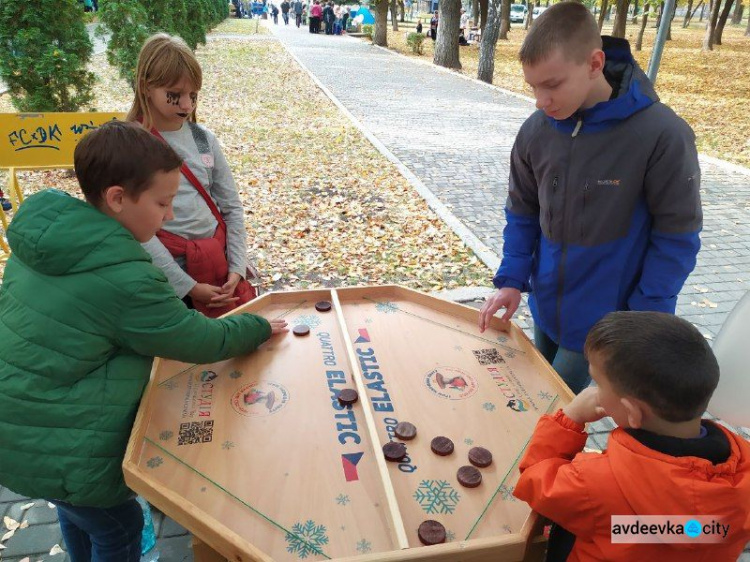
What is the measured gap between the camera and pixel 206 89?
15.4 meters

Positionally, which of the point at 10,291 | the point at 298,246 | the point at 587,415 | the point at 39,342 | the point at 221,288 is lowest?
the point at 298,246

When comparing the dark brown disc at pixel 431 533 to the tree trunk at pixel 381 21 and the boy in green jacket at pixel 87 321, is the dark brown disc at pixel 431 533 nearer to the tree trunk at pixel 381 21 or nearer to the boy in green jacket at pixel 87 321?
the boy in green jacket at pixel 87 321

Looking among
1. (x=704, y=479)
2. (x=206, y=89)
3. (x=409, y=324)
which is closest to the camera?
(x=704, y=479)

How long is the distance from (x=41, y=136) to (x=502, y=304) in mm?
4975

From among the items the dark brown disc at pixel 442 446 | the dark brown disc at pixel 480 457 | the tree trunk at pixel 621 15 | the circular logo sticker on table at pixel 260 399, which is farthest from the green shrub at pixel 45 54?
the tree trunk at pixel 621 15

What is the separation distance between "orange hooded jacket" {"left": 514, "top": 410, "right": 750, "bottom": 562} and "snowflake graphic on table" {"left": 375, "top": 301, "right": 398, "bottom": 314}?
4.33 feet

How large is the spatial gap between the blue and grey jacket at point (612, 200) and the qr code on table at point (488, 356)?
0.31 metres

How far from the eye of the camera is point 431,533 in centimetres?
157

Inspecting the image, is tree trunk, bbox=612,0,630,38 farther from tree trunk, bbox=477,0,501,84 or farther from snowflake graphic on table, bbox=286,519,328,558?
snowflake graphic on table, bbox=286,519,328,558

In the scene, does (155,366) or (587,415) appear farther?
(155,366)

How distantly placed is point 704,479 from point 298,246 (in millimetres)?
5400

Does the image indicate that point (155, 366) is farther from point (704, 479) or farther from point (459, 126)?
point (459, 126)

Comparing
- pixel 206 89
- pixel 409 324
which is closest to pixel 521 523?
pixel 409 324

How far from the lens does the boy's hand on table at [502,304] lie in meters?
2.51
